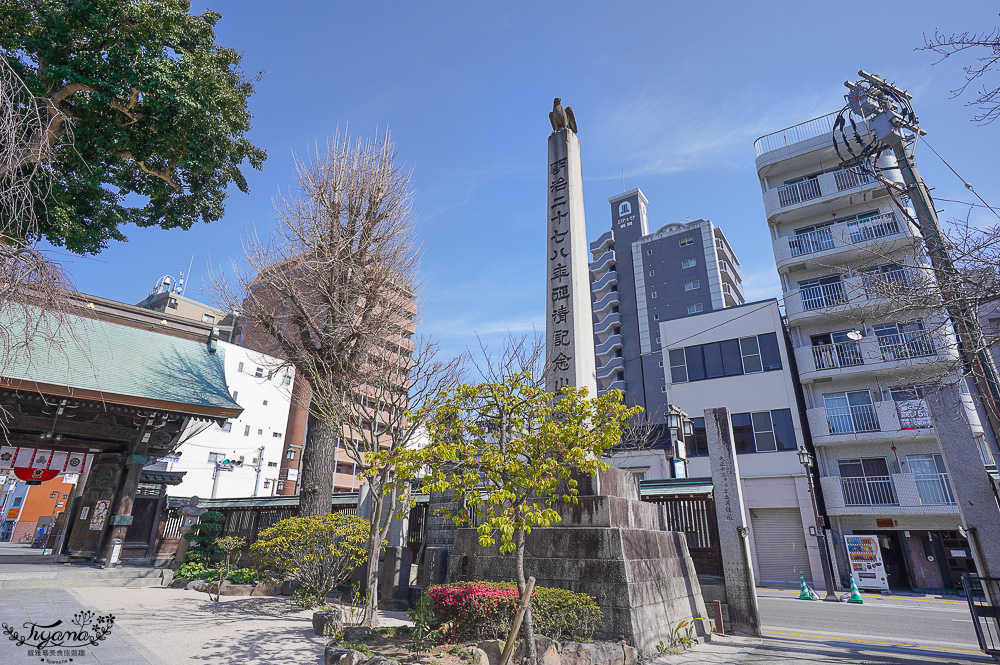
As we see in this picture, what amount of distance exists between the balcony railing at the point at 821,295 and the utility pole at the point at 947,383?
17596mm

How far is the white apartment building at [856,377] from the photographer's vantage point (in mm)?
20156

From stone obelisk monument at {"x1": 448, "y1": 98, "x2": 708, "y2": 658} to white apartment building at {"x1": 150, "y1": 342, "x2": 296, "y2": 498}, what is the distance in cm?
2803

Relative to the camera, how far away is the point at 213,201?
1203cm

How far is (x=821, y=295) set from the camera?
24703mm

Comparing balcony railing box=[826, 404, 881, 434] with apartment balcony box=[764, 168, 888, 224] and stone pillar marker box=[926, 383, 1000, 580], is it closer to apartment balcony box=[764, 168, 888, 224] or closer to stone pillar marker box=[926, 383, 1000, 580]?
apartment balcony box=[764, 168, 888, 224]

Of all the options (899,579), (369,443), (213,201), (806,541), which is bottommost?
(899,579)

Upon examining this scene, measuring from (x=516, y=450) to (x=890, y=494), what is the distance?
22.5 m

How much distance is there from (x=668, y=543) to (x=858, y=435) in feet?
57.6

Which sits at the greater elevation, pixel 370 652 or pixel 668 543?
pixel 668 543

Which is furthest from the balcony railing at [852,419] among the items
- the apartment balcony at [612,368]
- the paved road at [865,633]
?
the apartment balcony at [612,368]

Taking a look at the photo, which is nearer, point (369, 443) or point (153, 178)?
point (369, 443)

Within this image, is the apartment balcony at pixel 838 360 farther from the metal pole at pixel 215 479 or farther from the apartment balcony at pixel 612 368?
the metal pole at pixel 215 479

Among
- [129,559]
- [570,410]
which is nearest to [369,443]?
[570,410]

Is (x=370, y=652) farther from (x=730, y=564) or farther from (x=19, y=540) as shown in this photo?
(x=19, y=540)
